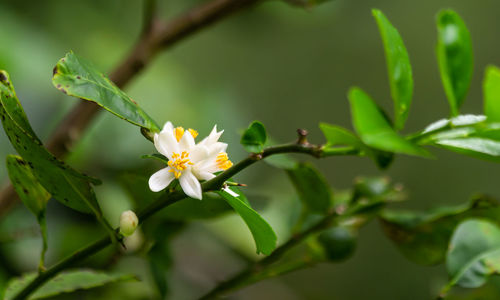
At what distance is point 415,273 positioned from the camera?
1.04m

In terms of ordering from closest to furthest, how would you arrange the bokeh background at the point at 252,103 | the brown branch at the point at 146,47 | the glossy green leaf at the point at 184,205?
the glossy green leaf at the point at 184,205, the brown branch at the point at 146,47, the bokeh background at the point at 252,103

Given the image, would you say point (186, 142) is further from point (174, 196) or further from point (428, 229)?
point (428, 229)

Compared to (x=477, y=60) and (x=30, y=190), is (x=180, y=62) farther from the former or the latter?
(x=30, y=190)

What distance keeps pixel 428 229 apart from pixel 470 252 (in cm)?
4

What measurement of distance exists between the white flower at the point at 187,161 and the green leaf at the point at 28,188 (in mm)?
81

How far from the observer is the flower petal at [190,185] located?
0.23 meters

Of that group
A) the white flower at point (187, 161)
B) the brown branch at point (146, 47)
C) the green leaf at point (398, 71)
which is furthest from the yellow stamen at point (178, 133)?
the brown branch at point (146, 47)

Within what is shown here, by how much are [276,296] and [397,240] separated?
450mm

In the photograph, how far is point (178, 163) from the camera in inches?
9.3

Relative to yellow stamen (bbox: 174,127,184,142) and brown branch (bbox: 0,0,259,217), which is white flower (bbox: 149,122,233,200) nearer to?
yellow stamen (bbox: 174,127,184,142)

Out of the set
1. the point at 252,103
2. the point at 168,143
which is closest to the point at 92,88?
the point at 168,143

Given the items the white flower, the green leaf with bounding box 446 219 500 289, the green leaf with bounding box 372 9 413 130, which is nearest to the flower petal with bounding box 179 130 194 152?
the white flower

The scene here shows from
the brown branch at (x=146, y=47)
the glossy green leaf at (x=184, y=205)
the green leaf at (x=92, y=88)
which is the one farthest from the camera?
the brown branch at (x=146, y=47)

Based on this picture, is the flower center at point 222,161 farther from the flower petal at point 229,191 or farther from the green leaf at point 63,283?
the green leaf at point 63,283
